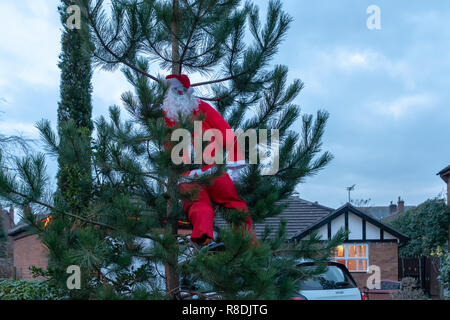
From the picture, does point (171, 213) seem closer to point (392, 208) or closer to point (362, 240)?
point (362, 240)

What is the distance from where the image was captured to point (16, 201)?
329 cm

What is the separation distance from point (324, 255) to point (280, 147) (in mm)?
1084

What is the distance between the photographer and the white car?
6.12 m

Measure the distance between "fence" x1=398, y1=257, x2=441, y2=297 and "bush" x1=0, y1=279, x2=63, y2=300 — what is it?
13.6 m

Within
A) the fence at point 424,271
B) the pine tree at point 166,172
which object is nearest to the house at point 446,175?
the fence at point 424,271

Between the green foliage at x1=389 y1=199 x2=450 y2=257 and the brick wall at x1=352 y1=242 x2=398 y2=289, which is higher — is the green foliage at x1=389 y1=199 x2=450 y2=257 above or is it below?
above

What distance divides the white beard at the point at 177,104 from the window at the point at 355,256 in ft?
40.3

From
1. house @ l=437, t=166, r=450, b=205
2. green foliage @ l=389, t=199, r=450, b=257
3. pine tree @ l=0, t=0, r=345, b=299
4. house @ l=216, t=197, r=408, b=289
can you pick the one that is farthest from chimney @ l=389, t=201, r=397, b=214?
pine tree @ l=0, t=0, r=345, b=299

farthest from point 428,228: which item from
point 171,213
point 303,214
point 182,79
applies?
point 182,79

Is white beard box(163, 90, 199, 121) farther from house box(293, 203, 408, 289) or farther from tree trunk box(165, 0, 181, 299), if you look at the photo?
house box(293, 203, 408, 289)

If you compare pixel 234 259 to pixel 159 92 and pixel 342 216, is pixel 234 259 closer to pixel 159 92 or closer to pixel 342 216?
pixel 159 92

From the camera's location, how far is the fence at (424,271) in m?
15.6

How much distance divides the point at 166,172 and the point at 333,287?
412 centimetres

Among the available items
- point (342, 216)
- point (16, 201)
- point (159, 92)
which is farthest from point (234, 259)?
point (342, 216)
